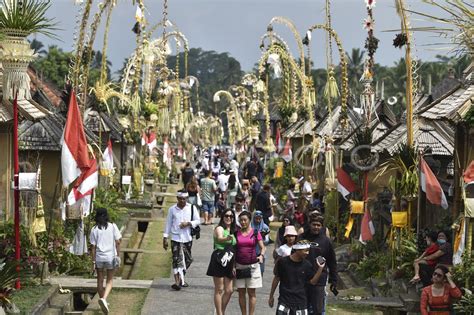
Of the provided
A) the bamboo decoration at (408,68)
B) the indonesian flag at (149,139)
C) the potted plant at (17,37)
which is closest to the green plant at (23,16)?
the potted plant at (17,37)

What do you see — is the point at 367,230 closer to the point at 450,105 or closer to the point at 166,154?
the point at 450,105

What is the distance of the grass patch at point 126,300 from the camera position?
1489cm

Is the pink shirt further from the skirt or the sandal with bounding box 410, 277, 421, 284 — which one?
the sandal with bounding box 410, 277, 421, 284

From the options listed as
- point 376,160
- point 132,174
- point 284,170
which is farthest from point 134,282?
point 284,170

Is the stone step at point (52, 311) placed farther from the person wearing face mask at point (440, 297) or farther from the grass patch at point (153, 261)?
the person wearing face mask at point (440, 297)

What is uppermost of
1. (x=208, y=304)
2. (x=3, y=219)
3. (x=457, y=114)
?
(x=457, y=114)

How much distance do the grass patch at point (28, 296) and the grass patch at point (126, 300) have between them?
3.47ft

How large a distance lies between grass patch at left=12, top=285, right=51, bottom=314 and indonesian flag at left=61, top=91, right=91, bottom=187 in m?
1.68

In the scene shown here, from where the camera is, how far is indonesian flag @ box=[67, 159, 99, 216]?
1606 cm

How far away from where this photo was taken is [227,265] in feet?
44.5

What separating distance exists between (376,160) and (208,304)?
6357 mm

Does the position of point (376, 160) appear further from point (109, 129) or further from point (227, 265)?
point (109, 129)

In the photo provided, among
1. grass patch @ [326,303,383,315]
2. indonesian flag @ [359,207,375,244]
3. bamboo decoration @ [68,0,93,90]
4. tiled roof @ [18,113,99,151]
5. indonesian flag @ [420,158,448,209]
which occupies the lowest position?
grass patch @ [326,303,383,315]

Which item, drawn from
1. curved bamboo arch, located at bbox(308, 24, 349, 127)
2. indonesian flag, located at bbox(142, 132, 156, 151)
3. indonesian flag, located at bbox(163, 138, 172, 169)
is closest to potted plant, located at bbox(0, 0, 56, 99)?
curved bamboo arch, located at bbox(308, 24, 349, 127)
